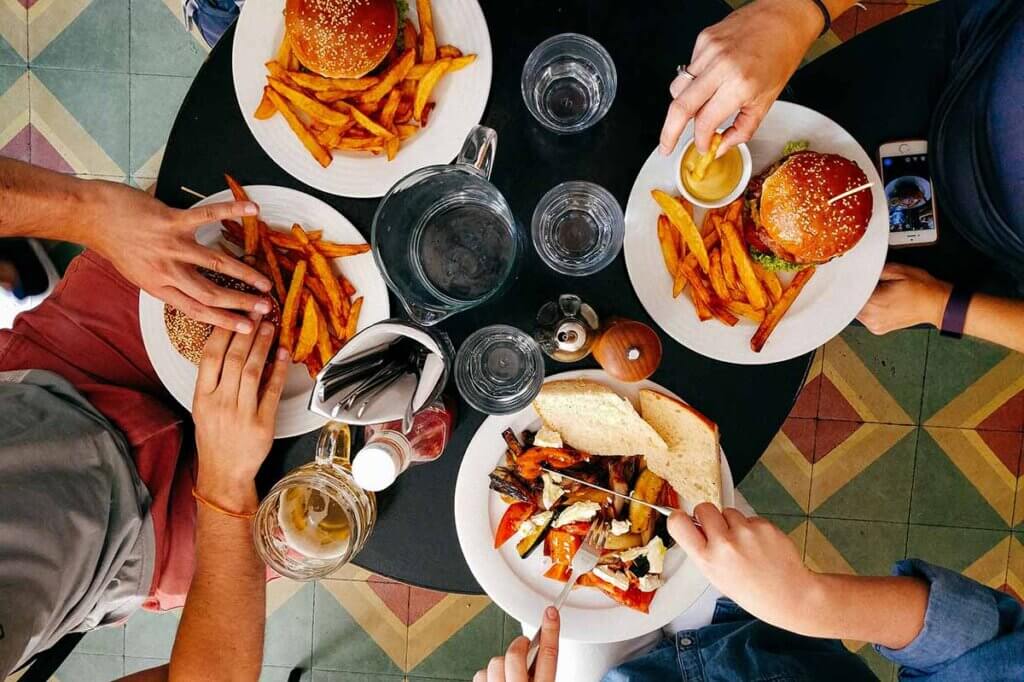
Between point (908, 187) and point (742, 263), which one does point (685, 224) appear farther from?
point (908, 187)

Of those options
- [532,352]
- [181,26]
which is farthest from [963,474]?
[181,26]

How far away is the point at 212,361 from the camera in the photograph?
1.49 m

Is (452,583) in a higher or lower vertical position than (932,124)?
lower

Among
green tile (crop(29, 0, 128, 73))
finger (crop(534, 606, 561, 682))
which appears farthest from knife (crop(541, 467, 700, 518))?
green tile (crop(29, 0, 128, 73))

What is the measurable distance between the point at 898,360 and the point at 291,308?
2014 millimetres

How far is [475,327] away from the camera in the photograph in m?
1.54

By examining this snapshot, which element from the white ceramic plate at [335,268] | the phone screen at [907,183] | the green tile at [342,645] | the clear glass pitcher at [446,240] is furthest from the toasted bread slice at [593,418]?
the green tile at [342,645]

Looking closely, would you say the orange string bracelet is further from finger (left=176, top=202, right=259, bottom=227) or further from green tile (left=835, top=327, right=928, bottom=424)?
green tile (left=835, top=327, right=928, bottom=424)

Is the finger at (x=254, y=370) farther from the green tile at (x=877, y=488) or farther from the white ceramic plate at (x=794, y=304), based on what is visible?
the green tile at (x=877, y=488)

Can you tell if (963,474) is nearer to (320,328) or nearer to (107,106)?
(320,328)

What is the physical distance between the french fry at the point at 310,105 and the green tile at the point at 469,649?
1774mm

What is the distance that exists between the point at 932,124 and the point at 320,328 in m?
1.31

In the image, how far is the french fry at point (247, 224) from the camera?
149 centimetres

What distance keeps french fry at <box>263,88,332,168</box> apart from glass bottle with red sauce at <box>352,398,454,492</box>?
53cm
